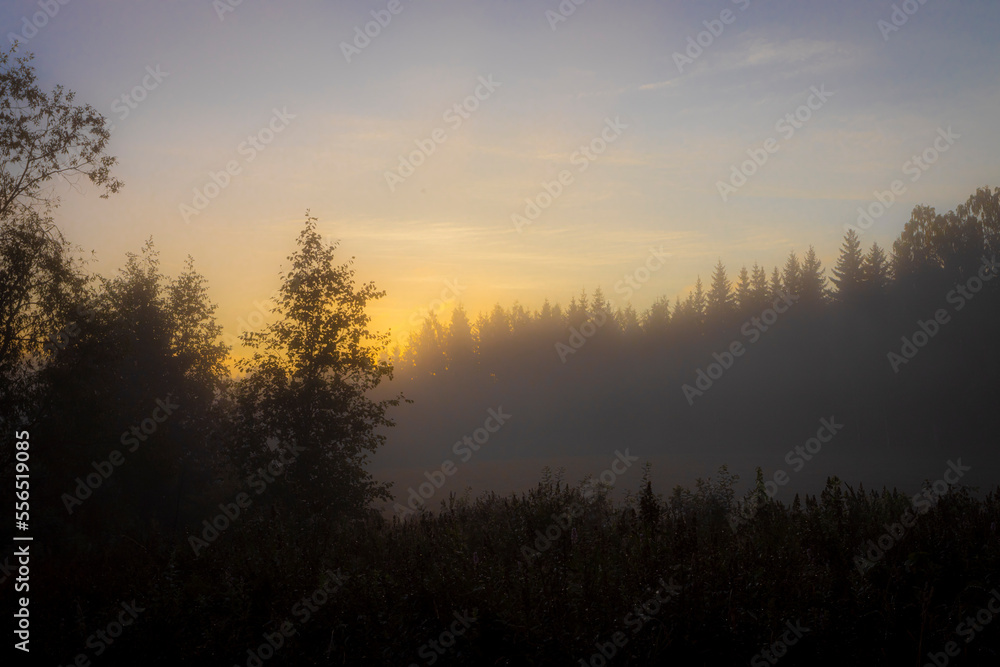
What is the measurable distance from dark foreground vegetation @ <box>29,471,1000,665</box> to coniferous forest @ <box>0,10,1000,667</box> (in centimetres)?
3

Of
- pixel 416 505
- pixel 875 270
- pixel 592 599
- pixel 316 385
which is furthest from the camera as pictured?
pixel 875 270

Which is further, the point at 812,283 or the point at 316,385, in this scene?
the point at 812,283

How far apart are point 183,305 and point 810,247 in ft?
230

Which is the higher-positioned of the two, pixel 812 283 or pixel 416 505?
pixel 812 283

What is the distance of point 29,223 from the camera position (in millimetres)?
18312

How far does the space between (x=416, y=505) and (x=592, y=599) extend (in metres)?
13.9

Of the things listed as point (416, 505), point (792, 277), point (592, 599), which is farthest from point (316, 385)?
point (792, 277)

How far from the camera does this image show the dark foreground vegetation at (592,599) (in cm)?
426

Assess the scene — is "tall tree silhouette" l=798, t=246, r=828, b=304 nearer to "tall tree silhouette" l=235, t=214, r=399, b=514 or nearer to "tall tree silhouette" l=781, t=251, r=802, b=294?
"tall tree silhouette" l=781, t=251, r=802, b=294

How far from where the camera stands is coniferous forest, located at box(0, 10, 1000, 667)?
4574 millimetres

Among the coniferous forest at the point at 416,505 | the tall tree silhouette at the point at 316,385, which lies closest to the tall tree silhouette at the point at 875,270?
the coniferous forest at the point at 416,505

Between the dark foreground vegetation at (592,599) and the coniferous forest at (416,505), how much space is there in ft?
0.09

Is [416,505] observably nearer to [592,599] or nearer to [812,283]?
[592,599]

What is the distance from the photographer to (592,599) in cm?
464
